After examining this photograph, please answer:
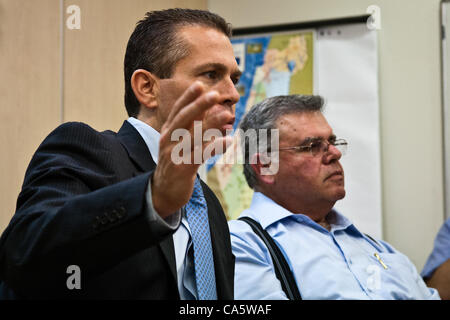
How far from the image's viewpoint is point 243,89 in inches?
105

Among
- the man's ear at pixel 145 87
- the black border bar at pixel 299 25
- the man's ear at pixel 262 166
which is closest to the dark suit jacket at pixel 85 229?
the man's ear at pixel 145 87

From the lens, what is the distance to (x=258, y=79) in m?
2.65

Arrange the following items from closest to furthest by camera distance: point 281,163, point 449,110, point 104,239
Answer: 1. point 104,239
2. point 281,163
3. point 449,110

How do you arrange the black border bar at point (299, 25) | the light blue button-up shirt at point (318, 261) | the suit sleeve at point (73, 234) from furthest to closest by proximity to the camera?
the black border bar at point (299, 25)
the light blue button-up shirt at point (318, 261)
the suit sleeve at point (73, 234)

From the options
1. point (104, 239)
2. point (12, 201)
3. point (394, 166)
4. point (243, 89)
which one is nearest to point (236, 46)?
point (243, 89)

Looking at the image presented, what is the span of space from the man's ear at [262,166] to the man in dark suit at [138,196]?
0.67 m

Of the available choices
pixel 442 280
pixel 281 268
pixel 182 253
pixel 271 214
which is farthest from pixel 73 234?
pixel 442 280

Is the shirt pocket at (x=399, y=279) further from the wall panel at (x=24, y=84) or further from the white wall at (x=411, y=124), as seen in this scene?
the wall panel at (x=24, y=84)

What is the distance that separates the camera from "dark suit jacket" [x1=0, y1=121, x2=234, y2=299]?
60 centimetres

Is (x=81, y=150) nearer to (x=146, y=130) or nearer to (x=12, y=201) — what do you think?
(x=146, y=130)

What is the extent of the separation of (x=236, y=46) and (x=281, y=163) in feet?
3.78

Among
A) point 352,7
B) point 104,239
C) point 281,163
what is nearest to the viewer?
point 104,239

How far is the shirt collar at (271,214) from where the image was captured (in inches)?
62.0

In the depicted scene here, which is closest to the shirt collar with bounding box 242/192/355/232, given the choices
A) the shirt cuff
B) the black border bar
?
the shirt cuff
